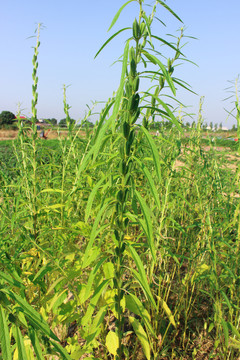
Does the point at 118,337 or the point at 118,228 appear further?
the point at 118,337

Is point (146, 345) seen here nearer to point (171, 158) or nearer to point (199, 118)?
point (171, 158)

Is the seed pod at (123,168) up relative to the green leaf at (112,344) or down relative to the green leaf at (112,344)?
up

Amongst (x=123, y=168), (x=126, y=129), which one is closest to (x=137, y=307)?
(x=123, y=168)

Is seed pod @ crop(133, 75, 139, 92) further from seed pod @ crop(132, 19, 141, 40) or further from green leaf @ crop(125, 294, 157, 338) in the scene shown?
green leaf @ crop(125, 294, 157, 338)

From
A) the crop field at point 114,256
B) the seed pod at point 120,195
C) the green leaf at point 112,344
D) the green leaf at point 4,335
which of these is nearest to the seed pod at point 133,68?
the crop field at point 114,256

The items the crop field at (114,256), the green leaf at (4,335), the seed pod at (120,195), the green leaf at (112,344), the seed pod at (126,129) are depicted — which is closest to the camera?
the green leaf at (4,335)

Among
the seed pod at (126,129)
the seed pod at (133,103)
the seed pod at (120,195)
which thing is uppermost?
the seed pod at (133,103)

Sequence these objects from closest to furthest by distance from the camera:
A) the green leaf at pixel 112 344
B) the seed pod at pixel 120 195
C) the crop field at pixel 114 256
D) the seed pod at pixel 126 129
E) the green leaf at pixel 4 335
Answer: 1. the green leaf at pixel 4 335
2. the crop field at pixel 114 256
3. the seed pod at pixel 126 129
4. the seed pod at pixel 120 195
5. the green leaf at pixel 112 344

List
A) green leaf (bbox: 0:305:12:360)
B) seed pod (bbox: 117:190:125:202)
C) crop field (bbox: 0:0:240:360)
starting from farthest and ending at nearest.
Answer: seed pod (bbox: 117:190:125:202)
crop field (bbox: 0:0:240:360)
green leaf (bbox: 0:305:12:360)

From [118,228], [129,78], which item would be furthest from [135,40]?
[118,228]

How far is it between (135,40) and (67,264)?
1.19 metres

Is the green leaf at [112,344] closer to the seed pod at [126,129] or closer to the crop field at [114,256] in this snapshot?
the crop field at [114,256]

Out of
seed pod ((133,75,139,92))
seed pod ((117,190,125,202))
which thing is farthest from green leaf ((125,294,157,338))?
seed pod ((133,75,139,92))

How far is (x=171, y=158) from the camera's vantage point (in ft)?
5.24
